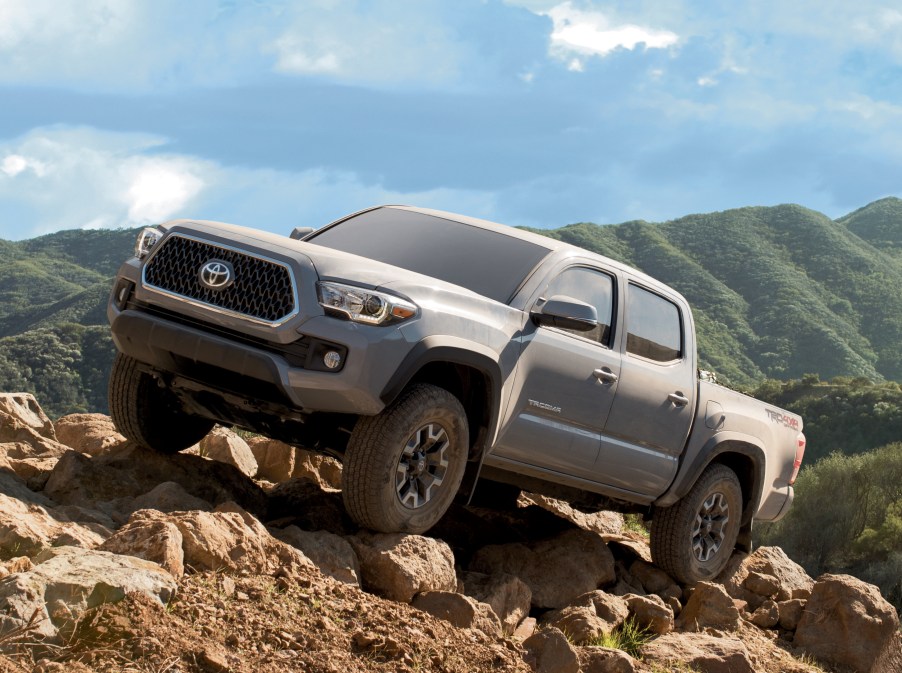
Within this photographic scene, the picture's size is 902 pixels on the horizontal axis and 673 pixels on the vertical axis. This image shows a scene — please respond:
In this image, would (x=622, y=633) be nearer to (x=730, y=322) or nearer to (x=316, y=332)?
(x=316, y=332)

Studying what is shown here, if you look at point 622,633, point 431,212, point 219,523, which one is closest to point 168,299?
point 219,523

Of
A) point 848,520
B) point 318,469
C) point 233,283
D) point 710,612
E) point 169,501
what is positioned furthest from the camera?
point 848,520

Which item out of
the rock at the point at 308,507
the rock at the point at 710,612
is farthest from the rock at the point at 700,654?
the rock at the point at 308,507

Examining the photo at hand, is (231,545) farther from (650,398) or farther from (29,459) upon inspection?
(650,398)

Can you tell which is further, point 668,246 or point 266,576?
point 668,246

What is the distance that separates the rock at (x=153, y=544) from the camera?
17.2ft

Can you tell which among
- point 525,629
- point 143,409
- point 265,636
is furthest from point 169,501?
point 525,629

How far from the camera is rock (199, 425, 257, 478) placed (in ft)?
29.0

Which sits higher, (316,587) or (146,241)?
(146,241)

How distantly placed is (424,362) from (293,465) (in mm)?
3557

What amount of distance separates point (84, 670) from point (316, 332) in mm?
2172

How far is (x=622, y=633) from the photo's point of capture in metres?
7.34

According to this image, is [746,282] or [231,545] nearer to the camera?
[231,545]

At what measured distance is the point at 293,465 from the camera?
9.44m
